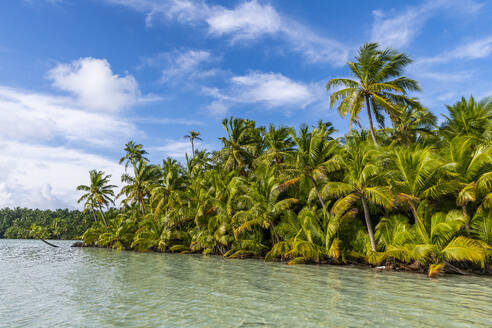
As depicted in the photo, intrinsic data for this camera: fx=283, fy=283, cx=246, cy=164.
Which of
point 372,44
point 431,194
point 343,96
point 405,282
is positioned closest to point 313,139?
point 343,96

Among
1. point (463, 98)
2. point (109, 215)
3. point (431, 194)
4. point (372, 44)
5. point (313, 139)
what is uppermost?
point (372, 44)

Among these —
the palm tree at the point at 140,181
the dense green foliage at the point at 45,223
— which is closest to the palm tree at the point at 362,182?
the palm tree at the point at 140,181

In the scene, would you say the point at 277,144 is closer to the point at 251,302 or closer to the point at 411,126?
the point at 411,126

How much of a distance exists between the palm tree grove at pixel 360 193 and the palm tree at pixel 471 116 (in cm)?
6

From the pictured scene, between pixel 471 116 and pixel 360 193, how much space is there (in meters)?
9.24

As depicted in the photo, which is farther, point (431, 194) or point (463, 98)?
point (463, 98)

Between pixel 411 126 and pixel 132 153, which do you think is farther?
pixel 132 153

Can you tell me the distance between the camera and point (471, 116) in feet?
57.3

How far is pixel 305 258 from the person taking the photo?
17016 millimetres

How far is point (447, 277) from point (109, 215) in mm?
53346

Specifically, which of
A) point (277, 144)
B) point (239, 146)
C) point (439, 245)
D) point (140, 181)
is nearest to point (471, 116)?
point (439, 245)

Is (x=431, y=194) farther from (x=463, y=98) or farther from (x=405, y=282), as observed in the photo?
(x=463, y=98)

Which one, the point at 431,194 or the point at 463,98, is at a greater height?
the point at 463,98

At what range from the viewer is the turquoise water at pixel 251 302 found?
19.7 feet
